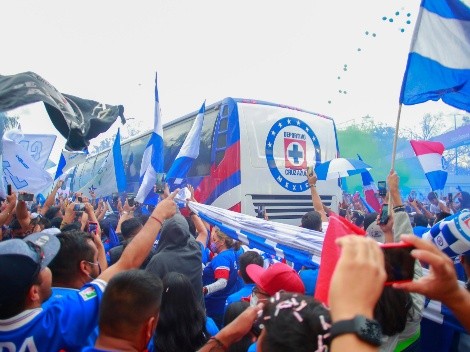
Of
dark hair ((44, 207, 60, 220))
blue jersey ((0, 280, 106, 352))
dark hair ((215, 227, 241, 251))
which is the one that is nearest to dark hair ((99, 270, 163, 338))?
blue jersey ((0, 280, 106, 352))

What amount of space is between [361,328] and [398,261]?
45 cm

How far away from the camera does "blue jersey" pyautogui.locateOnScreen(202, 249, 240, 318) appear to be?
12.3ft

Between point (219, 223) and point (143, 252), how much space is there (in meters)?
1.58

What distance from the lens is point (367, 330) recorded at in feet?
2.84

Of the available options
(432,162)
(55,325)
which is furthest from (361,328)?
(432,162)

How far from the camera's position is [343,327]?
88cm

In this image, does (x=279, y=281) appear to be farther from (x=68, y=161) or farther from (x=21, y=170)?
(x=68, y=161)

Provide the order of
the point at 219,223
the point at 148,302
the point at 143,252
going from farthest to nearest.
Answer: the point at 219,223 < the point at 143,252 < the point at 148,302

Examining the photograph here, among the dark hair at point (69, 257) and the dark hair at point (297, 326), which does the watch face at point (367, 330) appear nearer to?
the dark hair at point (297, 326)

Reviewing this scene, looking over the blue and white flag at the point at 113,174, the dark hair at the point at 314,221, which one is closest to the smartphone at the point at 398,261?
the dark hair at the point at 314,221

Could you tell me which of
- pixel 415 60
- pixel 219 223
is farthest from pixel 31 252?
pixel 415 60

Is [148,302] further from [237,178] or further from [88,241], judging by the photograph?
[237,178]

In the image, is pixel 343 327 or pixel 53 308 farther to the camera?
pixel 53 308

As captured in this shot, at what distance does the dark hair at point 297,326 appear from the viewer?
3.86 ft
